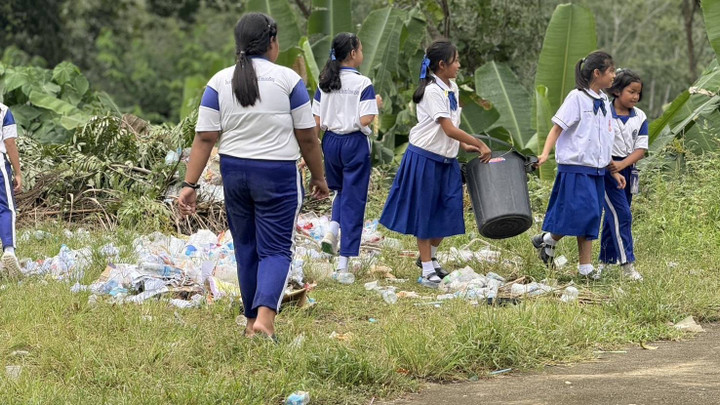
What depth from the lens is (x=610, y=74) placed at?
740cm

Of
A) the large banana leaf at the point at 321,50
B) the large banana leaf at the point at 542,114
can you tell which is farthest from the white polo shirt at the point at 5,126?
the large banana leaf at the point at 542,114

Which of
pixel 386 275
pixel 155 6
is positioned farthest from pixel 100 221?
pixel 155 6

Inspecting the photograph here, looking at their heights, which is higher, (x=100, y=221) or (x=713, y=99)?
(x=713, y=99)

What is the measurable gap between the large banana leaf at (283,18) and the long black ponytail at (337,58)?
4954 millimetres

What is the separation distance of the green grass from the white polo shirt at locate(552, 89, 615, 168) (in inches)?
35.3

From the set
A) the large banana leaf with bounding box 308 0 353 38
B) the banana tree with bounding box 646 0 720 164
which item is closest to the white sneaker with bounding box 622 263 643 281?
the banana tree with bounding box 646 0 720 164

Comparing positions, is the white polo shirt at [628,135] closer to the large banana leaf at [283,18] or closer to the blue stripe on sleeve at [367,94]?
the blue stripe on sleeve at [367,94]

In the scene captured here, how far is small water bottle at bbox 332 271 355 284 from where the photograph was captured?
785 centimetres

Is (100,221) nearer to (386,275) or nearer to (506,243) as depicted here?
(386,275)

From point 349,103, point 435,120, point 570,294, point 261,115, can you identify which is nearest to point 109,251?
point 349,103

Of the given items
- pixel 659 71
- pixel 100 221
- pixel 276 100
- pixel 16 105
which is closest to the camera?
pixel 276 100

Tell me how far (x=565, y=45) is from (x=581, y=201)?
433cm

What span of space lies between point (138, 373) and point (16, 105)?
28.2 ft

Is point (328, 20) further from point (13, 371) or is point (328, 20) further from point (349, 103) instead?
point (13, 371)
